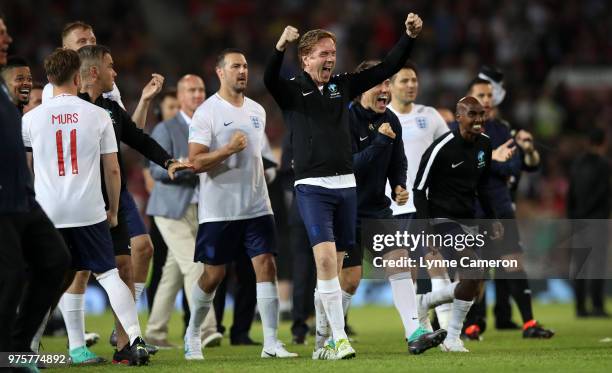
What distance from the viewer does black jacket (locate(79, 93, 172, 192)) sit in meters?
9.59

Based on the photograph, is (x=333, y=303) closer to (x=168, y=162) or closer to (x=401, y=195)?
(x=401, y=195)

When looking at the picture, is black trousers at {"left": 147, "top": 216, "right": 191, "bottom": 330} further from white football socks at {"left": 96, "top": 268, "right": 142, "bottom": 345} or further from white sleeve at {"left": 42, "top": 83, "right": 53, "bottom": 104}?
white football socks at {"left": 96, "top": 268, "right": 142, "bottom": 345}

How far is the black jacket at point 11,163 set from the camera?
7582mm

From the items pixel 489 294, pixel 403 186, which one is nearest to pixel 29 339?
pixel 403 186

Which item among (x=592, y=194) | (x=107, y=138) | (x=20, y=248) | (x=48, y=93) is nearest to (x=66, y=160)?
(x=107, y=138)

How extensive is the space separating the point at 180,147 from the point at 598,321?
6.27 metres

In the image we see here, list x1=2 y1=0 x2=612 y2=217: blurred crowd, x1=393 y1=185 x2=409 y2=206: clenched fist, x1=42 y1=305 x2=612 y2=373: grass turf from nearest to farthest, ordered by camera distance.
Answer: x1=42 y1=305 x2=612 y2=373: grass turf → x1=393 y1=185 x2=409 y2=206: clenched fist → x1=2 y1=0 x2=612 y2=217: blurred crowd

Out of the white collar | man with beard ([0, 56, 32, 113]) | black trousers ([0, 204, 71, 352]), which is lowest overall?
black trousers ([0, 204, 71, 352])

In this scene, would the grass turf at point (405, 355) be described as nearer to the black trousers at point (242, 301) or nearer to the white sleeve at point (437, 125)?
the black trousers at point (242, 301)

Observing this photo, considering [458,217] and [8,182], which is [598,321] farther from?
[8,182]

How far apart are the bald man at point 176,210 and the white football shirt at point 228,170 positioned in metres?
2.02

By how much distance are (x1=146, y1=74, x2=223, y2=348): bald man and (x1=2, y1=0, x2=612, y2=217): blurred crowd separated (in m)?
10.9

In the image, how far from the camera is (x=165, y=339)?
39.2 feet

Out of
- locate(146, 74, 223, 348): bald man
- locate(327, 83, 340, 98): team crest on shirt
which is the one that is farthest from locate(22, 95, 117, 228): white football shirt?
locate(146, 74, 223, 348): bald man
